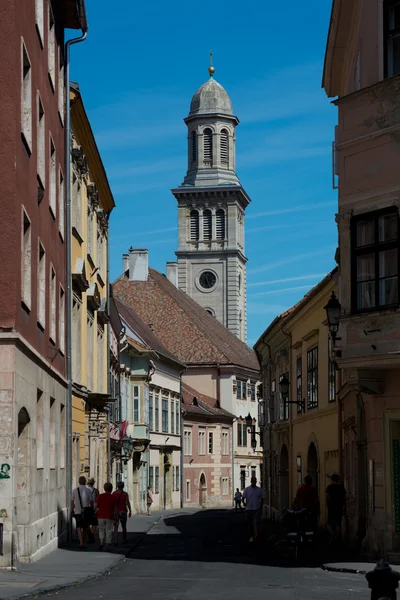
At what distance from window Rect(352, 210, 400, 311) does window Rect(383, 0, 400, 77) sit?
2538 mm

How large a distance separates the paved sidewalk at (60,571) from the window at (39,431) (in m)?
1.82

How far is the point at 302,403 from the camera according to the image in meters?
39.4

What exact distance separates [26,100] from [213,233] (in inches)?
4455

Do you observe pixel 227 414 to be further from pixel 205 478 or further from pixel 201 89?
pixel 201 89

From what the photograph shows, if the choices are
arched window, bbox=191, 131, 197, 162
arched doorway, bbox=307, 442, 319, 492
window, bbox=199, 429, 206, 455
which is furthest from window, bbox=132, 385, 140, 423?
arched window, bbox=191, 131, 197, 162

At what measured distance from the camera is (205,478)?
282ft

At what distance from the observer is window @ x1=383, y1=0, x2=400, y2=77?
2156 centimetres

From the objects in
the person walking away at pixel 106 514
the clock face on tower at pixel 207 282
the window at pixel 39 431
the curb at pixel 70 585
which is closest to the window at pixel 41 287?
the window at pixel 39 431

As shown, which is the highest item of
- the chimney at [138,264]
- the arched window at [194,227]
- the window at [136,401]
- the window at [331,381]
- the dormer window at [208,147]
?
the dormer window at [208,147]

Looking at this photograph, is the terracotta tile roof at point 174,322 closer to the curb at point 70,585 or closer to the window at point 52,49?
the window at point 52,49

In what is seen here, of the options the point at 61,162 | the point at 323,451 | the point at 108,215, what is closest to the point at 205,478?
the point at 108,215

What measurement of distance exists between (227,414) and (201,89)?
61.3 metres

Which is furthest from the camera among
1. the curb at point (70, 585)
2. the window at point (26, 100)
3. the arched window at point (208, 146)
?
the arched window at point (208, 146)

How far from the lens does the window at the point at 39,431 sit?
2369 cm
